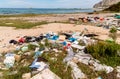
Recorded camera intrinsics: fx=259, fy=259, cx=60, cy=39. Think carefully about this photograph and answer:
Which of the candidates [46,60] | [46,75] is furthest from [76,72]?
[46,60]

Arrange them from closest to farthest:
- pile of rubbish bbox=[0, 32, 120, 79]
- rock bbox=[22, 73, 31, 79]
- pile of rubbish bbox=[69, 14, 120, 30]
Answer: rock bbox=[22, 73, 31, 79]
pile of rubbish bbox=[0, 32, 120, 79]
pile of rubbish bbox=[69, 14, 120, 30]

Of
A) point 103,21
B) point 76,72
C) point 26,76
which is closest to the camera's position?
point 26,76

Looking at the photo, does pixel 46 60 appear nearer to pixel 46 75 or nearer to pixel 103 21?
A: pixel 46 75

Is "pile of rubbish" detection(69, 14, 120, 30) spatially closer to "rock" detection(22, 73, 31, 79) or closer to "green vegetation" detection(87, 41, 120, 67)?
"green vegetation" detection(87, 41, 120, 67)

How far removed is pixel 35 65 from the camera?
321 inches

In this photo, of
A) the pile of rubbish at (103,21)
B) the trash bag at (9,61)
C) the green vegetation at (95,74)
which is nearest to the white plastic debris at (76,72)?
Result: the green vegetation at (95,74)

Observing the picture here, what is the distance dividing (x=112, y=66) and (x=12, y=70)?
10.8 feet

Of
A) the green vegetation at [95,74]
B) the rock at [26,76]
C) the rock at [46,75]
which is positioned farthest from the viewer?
the green vegetation at [95,74]

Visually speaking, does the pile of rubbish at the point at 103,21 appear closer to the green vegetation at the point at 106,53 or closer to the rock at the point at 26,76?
the green vegetation at the point at 106,53

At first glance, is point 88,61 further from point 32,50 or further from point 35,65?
point 32,50

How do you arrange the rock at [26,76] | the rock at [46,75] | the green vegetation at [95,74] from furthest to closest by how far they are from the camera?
the green vegetation at [95,74], the rock at [26,76], the rock at [46,75]

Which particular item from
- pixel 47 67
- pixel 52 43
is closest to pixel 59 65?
pixel 47 67

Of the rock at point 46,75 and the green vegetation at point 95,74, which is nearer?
the rock at point 46,75

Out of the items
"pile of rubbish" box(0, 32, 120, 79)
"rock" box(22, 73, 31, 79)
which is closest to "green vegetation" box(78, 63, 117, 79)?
"pile of rubbish" box(0, 32, 120, 79)
